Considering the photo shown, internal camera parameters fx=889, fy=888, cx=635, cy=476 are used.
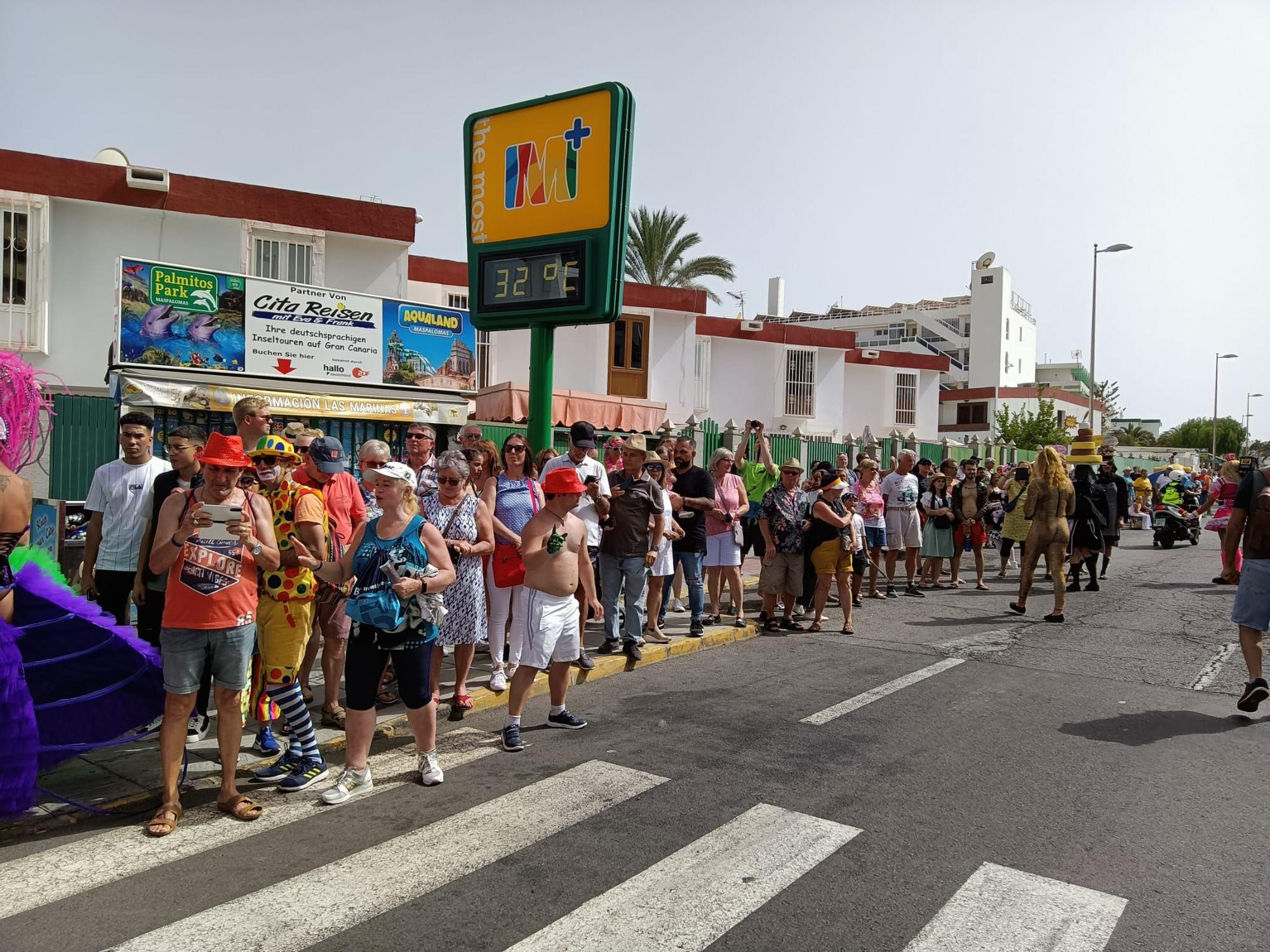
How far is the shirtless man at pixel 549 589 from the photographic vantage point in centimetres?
554

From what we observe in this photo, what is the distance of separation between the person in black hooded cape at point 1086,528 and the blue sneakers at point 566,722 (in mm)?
9609

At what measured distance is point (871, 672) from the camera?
7684 millimetres

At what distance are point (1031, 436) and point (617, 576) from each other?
43.2 meters

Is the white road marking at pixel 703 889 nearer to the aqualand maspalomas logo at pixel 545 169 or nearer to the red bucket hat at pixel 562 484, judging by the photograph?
the red bucket hat at pixel 562 484

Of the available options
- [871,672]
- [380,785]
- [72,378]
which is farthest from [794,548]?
[72,378]

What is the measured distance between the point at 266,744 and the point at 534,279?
4709 millimetres

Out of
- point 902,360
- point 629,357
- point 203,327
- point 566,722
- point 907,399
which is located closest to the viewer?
point 566,722

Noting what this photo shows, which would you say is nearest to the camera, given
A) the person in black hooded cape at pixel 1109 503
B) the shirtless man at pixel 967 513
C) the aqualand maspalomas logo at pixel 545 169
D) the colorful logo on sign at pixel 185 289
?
the aqualand maspalomas logo at pixel 545 169

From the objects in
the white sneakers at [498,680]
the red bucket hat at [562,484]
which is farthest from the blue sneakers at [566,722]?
the red bucket hat at [562,484]

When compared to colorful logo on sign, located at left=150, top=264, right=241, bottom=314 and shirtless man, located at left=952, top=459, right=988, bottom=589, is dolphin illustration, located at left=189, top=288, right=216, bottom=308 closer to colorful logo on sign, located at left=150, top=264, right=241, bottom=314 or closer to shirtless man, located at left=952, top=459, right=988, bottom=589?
colorful logo on sign, located at left=150, top=264, right=241, bottom=314

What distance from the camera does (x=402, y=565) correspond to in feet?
15.5

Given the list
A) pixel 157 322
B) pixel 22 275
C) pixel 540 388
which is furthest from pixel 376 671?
pixel 22 275

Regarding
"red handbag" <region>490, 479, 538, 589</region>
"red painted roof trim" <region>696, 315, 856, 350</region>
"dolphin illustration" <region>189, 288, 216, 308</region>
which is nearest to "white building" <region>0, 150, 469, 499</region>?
"dolphin illustration" <region>189, 288, 216, 308</region>

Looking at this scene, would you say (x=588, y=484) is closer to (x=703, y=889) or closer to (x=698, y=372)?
(x=703, y=889)
